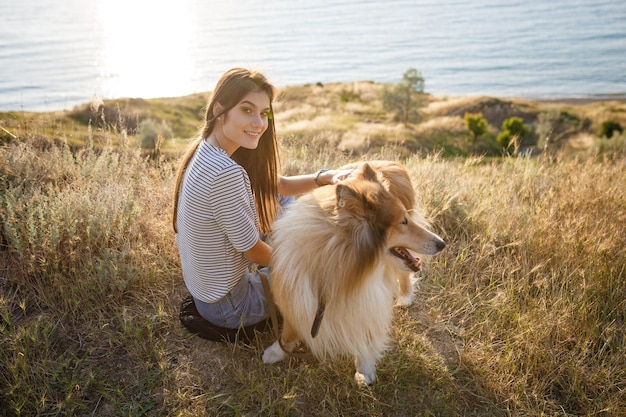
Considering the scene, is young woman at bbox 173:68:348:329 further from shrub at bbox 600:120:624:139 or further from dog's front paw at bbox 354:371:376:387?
shrub at bbox 600:120:624:139

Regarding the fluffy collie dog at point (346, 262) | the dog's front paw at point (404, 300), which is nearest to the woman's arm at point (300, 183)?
the fluffy collie dog at point (346, 262)

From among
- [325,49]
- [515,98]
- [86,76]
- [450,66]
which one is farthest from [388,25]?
[86,76]

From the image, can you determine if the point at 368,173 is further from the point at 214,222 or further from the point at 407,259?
the point at 214,222

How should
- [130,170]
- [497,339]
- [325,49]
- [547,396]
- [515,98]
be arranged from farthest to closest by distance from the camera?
[325,49]
[515,98]
[130,170]
[497,339]
[547,396]

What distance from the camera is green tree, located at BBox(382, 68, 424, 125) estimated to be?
32125 mm

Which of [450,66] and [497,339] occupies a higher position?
[450,66]

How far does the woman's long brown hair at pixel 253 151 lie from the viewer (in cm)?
267

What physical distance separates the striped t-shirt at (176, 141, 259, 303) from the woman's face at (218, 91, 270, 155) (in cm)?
22

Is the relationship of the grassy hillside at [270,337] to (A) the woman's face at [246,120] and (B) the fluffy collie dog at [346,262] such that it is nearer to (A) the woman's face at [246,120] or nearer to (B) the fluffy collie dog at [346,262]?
(B) the fluffy collie dog at [346,262]

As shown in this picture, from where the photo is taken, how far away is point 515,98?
35656 mm

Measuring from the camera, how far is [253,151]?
318 cm

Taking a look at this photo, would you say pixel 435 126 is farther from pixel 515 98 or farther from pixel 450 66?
pixel 450 66

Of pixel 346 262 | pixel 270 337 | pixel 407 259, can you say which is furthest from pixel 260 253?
pixel 407 259

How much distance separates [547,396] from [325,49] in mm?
56204
